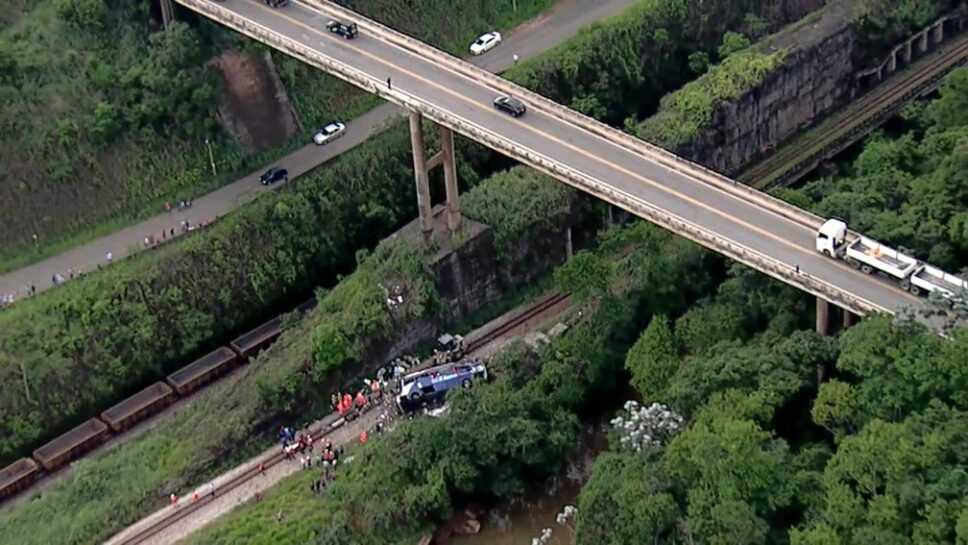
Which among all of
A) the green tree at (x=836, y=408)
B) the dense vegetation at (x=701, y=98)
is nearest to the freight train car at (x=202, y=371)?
the dense vegetation at (x=701, y=98)

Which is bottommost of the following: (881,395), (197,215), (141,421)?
(141,421)

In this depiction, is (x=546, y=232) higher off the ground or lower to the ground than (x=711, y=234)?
lower

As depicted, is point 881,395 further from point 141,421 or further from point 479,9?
point 479,9

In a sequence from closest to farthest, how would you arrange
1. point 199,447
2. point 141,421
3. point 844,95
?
point 199,447 < point 141,421 < point 844,95

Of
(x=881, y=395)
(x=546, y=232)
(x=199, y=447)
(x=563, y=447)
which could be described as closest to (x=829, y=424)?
(x=881, y=395)

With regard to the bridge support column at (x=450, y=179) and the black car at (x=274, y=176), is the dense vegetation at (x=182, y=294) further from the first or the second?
the black car at (x=274, y=176)

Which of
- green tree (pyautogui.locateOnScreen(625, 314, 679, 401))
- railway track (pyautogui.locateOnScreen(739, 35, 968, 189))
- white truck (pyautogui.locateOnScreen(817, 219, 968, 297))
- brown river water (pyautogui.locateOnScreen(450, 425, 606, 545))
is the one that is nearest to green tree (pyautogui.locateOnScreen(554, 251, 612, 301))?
green tree (pyautogui.locateOnScreen(625, 314, 679, 401))
